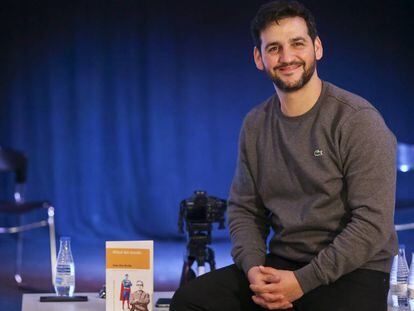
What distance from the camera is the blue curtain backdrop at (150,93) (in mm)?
6246

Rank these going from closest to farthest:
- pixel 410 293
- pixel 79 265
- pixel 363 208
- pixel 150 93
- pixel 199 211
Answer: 1. pixel 363 208
2. pixel 410 293
3. pixel 199 211
4. pixel 79 265
5. pixel 150 93

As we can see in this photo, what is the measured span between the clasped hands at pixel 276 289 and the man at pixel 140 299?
453 millimetres

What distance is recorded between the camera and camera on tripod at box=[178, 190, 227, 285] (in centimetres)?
326

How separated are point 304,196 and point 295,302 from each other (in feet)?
1.01

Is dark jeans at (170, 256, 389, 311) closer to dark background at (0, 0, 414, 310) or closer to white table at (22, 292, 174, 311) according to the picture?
white table at (22, 292, 174, 311)

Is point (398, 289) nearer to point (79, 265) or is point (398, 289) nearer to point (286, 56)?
point (286, 56)

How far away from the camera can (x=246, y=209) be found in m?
2.41

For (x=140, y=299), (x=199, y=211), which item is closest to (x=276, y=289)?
(x=140, y=299)

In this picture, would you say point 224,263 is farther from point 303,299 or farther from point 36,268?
point 303,299

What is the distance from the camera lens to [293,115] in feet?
7.45

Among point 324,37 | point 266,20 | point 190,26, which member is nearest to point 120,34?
point 190,26

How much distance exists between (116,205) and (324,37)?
222 centimetres

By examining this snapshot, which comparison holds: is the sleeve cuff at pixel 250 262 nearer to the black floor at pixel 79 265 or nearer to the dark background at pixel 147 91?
the black floor at pixel 79 265

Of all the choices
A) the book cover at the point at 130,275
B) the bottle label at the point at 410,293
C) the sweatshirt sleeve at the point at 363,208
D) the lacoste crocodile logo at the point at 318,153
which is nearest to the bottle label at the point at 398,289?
the bottle label at the point at 410,293
